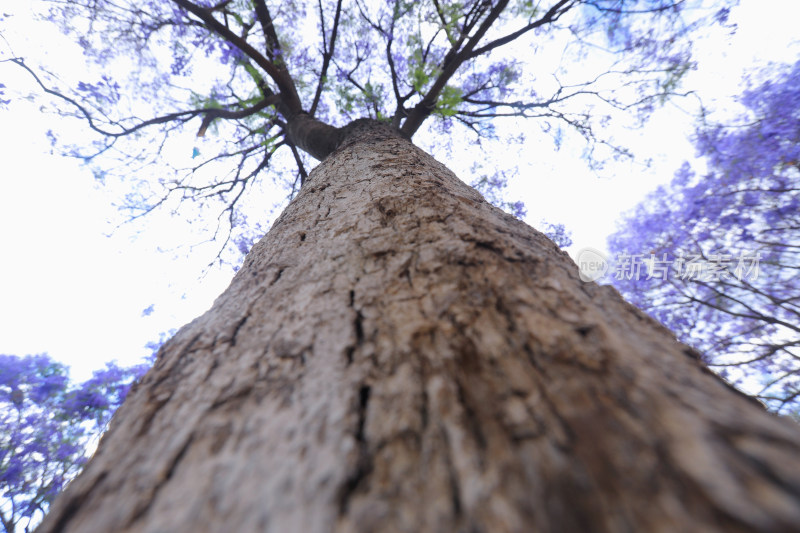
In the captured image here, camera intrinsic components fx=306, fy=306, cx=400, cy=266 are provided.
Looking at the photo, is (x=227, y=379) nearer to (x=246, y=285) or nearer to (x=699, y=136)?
(x=246, y=285)

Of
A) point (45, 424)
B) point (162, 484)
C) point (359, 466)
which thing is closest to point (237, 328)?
point (162, 484)

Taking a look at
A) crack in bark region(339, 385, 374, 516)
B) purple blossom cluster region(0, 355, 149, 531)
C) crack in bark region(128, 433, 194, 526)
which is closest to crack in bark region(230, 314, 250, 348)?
crack in bark region(128, 433, 194, 526)

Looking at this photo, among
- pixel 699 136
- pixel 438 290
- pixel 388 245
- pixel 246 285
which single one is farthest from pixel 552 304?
pixel 699 136

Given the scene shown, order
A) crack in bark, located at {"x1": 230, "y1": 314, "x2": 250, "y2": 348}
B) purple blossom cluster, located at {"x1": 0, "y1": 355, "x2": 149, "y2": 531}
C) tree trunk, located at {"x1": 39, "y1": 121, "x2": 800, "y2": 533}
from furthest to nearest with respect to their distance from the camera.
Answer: purple blossom cluster, located at {"x1": 0, "y1": 355, "x2": 149, "y2": 531} → crack in bark, located at {"x1": 230, "y1": 314, "x2": 250, "y2": 348} → tree trunk, located at {"x1": 39, "y1": 121, "x2": 800, "y2": 533}

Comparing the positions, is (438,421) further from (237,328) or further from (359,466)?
(237,328)

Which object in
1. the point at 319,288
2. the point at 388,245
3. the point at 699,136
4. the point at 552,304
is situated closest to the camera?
the point at 552,304

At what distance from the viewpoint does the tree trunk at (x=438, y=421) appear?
373mm

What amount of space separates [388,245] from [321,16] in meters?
4.74

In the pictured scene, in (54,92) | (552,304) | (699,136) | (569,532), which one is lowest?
(569,532)

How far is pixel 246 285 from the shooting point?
3.43 feet

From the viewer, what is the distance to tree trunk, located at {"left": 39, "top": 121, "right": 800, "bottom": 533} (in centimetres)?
37

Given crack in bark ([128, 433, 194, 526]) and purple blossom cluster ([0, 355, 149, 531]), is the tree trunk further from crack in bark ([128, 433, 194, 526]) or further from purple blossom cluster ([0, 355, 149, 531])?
purple blossom cluster ([0, 355, 149, 531])

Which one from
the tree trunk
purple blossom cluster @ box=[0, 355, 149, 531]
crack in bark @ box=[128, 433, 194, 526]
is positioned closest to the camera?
the tree trunk

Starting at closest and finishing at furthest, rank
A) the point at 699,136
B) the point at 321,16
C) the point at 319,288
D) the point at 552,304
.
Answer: the point at 552,304
the point at 319,288
the point at 321,16
the point at 699,136
